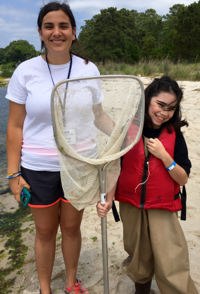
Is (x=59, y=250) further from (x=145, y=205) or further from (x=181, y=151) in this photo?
(x=181, y=151)

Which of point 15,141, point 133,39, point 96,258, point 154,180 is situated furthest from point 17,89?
point 133,39

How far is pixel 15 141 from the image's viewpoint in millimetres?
1838

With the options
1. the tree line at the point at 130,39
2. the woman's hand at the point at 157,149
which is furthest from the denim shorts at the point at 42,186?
the tree line at the point at 130,39

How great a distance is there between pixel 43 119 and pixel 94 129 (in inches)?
14.6

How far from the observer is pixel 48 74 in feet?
5.66

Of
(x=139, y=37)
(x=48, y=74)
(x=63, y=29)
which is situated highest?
(x=139, y=37)

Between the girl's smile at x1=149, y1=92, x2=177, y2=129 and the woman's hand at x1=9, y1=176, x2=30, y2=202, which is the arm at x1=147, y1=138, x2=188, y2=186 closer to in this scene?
the girl's smile at x1=149, y1=92, x2=177, y2=129

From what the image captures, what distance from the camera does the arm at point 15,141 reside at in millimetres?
1795

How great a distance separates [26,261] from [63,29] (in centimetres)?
245

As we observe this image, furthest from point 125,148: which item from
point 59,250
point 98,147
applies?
point 59,250

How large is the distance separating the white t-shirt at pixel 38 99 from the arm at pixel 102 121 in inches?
1.8

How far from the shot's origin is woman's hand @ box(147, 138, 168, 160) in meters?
1.68

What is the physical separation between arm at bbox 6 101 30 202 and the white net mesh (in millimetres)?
453

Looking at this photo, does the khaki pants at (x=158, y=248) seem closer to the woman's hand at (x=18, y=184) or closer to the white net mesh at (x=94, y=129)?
the white net mesh at (x=94, y=129)
